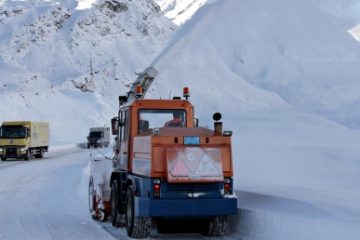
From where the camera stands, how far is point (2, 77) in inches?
3910

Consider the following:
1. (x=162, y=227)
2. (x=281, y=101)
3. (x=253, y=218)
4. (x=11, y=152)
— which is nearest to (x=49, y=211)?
(x=162, y=227)

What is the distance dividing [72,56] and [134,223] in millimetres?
109476

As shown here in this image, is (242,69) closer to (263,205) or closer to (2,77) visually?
(2,77)

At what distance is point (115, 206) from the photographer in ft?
43.2

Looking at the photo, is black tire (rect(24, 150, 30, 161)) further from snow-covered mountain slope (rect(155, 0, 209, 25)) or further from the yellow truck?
snow-covered mountain slope (rect(155, 0, 209, 25))

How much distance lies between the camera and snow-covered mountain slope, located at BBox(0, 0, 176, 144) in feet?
294

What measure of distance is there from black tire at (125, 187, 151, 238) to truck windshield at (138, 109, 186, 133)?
1342 mm

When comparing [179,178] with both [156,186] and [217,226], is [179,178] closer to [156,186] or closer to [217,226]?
[156,186]

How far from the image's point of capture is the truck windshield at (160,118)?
12.5m

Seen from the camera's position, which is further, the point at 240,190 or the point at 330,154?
the point at 330,154

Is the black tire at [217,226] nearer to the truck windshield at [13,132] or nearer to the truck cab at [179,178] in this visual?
the truck cab at [179,178]

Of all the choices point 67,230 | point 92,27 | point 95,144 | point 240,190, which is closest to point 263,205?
point 240,190

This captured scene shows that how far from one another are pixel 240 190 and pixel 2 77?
89.0 m

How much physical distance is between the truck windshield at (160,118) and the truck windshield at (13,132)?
89.9ft
